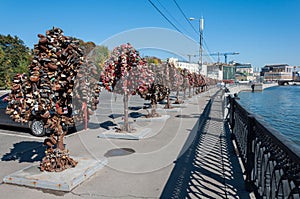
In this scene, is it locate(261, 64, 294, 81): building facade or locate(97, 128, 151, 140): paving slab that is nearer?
locate(97, 128, 151, 140): paving slab

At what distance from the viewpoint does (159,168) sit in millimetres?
5031

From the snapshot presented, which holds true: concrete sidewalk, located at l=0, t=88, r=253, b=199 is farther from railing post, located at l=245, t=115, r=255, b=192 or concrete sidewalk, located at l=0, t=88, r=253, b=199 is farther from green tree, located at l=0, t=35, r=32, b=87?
green tree, located at l=0, t=35, r=32, b=87

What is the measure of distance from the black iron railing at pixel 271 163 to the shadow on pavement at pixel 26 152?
183 inches

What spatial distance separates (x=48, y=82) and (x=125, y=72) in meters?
3.61

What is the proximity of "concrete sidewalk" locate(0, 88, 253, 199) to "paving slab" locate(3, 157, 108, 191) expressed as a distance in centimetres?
10

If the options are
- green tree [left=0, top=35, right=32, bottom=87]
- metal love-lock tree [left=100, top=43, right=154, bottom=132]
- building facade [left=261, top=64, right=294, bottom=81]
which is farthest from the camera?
building facade [left=261, top=64, right=294, bottom=81]

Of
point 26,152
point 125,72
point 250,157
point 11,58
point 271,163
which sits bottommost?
point 26,152

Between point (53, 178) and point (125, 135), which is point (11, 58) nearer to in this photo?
point (125, 135)

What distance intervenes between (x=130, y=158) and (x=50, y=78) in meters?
2.65

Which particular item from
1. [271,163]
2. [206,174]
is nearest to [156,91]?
[206,174]

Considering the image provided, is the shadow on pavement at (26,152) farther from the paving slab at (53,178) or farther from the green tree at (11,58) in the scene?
the green tree at (11,58)

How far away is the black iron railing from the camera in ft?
6.86

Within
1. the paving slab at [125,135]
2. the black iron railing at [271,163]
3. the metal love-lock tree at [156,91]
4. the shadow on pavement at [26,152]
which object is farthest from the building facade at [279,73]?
the black iron railing at [271,163]

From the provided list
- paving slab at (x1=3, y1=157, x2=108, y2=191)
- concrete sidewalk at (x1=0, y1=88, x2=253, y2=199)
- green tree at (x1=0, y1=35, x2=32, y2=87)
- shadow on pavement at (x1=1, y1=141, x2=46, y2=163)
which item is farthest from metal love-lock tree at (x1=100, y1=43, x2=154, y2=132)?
green tree at (x1=0, y1=35, x2=32, y2=87)
